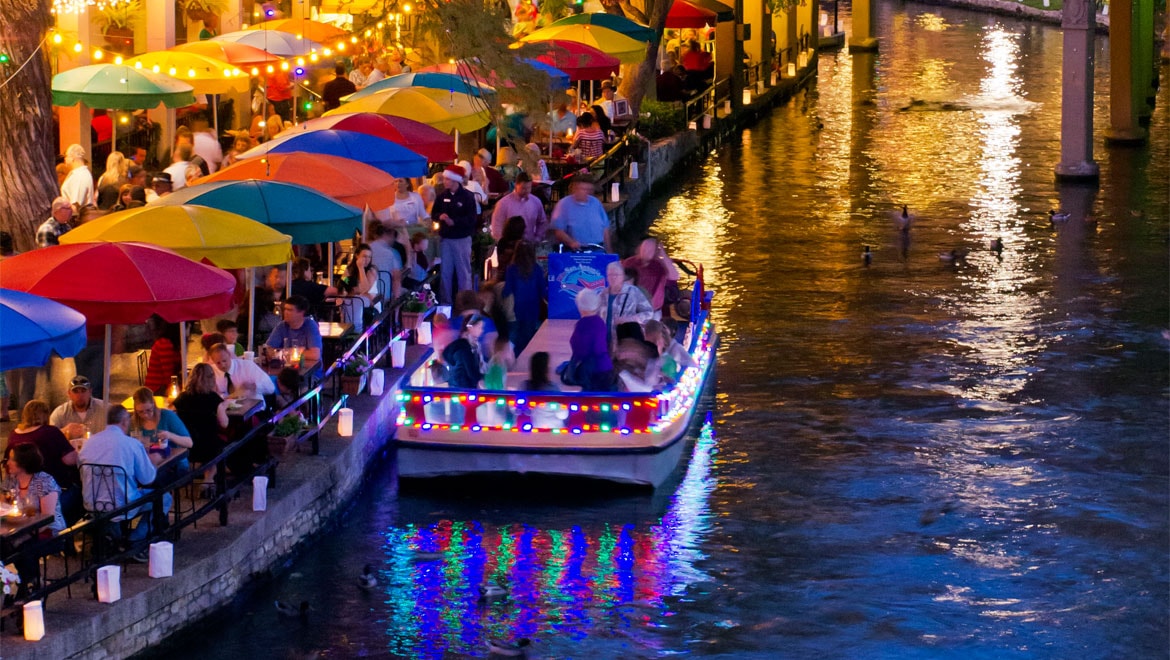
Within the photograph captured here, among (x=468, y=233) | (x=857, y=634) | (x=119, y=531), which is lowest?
(x=857, y=634)

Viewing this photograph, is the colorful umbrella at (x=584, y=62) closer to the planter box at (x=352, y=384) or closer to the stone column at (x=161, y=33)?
the stone column at (x=161, y=33)

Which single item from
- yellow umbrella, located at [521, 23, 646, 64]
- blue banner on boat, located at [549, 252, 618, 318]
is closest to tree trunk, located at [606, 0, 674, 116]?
yellow umbrella, located at [521, 23, 646, 64]

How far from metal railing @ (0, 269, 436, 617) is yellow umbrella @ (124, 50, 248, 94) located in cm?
945

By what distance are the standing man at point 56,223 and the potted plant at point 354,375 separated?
10.7 feet

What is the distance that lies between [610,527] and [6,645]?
5.65m

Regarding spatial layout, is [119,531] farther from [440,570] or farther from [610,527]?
[610,527]

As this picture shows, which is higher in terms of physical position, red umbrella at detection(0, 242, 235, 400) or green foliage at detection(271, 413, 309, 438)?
red umbrella at detection(0, 242, 235, 400)

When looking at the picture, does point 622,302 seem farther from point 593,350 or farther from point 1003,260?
point 1003,260

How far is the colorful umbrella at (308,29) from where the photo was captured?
92.7ft

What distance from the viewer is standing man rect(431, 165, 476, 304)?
64.0ft

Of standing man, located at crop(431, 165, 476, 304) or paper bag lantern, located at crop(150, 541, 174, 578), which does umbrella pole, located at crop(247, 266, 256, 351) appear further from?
paper bag lantern, located at crop(150, 541, 174, 578)

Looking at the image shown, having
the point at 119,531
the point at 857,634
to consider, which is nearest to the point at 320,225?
the point at 119,531

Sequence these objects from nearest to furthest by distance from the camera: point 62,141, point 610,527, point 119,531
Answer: point 119,531
point 610,527
point 62,141

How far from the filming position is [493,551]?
1392cm
